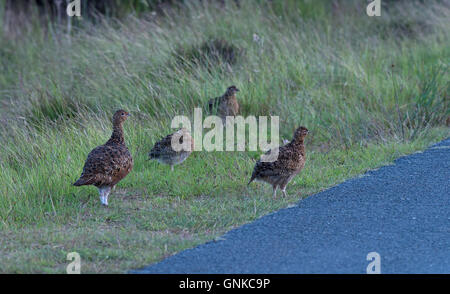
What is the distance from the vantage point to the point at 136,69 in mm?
12258

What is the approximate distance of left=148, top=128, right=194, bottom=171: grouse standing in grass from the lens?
8727mm

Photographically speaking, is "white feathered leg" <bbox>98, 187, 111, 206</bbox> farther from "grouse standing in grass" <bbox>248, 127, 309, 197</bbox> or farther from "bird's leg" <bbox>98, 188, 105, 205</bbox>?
"grouse standing in grass" <bbox>248, 127, 309, 197</bbox>

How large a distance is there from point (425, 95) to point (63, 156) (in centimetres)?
487

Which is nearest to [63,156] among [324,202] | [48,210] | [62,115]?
[48,210]

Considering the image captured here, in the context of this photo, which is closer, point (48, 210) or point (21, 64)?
point (48, 210)

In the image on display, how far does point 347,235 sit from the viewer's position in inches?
249

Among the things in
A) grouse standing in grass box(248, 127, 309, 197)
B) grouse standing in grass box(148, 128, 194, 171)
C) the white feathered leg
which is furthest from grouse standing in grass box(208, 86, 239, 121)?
the white feathered leg

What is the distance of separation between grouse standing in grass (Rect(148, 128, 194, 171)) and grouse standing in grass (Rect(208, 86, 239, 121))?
1.58 m

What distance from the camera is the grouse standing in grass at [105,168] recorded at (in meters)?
7.41

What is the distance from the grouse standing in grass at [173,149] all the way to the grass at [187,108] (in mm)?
164

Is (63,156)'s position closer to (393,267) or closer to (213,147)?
(213,147)

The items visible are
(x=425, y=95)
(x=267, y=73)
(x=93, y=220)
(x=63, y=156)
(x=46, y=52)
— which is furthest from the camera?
(x=46, y=52)

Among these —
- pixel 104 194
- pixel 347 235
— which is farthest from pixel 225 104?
pixel 347 235

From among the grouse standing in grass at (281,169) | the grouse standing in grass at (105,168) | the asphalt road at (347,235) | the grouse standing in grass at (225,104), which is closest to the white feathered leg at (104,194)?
the grouse standing in grass at (105,168)
